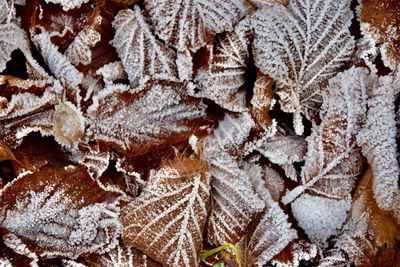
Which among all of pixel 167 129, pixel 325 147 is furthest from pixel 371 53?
pixel 167 129

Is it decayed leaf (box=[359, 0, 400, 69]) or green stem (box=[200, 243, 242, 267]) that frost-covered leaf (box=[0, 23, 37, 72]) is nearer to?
green stem (box=[200, 243, 242, 267])

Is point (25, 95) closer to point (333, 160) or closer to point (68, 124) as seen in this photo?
point (68, 124)

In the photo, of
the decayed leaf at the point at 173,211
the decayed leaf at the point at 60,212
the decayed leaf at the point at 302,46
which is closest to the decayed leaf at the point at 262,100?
the decayed leaf at the point at 302,46

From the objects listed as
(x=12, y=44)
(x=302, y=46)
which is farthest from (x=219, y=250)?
(x=12, y=44)

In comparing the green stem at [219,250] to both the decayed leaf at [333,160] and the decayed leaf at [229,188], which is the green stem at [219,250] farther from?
the decayed leaf at [333,160]

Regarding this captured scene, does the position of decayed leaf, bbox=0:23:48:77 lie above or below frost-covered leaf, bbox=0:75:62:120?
above

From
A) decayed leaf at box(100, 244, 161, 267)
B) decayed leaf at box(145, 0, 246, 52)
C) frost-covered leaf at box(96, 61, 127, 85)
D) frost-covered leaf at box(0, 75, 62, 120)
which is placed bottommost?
decayed leaf at box(100, 244, 161, 267)

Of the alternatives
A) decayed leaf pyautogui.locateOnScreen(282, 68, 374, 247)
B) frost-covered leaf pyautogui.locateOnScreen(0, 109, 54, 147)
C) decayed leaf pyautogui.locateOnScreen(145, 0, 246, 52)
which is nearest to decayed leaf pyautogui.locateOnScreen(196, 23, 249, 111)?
decayed leaf pyautogui.locateOnScreen(145, 0, 246, 52)
